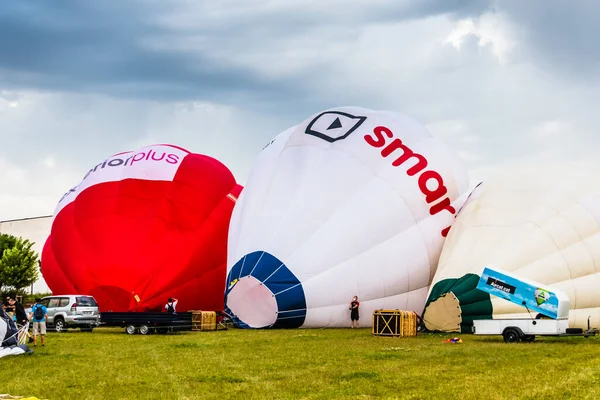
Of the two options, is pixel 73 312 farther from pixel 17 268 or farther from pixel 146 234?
pixel 17 268

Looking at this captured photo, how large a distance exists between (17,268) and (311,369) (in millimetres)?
46896

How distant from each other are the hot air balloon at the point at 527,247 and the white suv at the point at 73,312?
10095 millimetres

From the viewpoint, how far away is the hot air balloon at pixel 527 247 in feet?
59.8

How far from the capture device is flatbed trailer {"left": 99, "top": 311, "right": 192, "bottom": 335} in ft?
73.5

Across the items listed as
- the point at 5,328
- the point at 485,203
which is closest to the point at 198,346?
the point at 5,328

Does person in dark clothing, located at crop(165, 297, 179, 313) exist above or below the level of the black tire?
above

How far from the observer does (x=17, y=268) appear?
54.7 m

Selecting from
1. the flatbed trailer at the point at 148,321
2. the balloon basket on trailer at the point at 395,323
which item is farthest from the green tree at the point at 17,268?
the balloon basket on trailer at the point at 395,323

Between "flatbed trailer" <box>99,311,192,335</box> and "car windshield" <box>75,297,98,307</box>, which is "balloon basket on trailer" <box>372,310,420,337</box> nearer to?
"flatbed trailer" <box>99,311,192,335</box>

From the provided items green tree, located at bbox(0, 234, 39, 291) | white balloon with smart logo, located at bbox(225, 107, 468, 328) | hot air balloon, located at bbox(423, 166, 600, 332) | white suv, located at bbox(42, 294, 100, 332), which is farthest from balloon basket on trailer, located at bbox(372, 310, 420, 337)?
green tree, located at bbox(0, 234, 39, 291)

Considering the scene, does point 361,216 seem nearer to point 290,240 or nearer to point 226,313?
point 290,240

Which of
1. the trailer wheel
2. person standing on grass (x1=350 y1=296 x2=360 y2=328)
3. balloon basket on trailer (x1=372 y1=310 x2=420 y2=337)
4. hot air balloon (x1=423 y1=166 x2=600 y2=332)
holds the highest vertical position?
hot air balloon (x1=423 y1=166 x2=600 y2=332)

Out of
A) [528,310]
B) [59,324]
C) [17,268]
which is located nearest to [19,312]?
[59,324]

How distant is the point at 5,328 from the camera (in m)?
15.6
